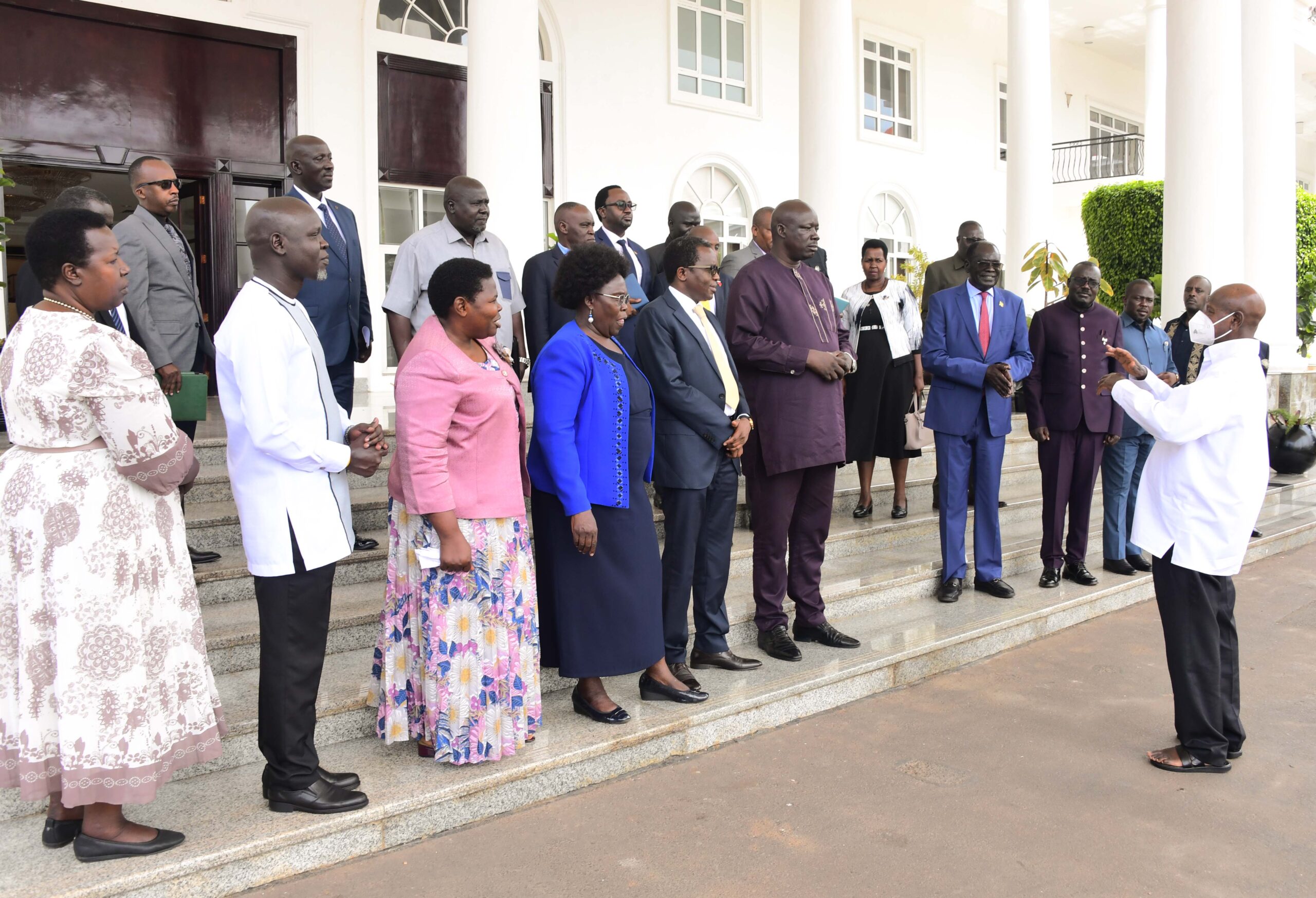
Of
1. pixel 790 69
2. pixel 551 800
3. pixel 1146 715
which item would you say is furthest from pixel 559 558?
pixel 790 69

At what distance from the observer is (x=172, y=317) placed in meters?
4.73

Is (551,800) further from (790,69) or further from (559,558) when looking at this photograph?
(790,69)

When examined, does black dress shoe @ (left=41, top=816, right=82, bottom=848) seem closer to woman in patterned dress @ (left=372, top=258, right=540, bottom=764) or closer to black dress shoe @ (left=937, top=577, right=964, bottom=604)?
woman in patterned dress @ (left=372, top=258, right=540, bottom=764)

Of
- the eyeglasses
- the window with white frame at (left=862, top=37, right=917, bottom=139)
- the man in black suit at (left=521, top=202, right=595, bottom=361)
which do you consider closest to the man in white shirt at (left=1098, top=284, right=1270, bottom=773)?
the man in black suit at (left=521, top=202, right=595, bottom=361)

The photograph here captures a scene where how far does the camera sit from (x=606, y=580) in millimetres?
4039

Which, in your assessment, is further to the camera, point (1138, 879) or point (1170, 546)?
point (1170, 546)

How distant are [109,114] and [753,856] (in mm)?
8616

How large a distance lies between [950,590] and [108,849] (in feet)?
15.4

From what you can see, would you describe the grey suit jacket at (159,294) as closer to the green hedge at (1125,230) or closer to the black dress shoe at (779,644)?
the black dress shoe at (779,644)

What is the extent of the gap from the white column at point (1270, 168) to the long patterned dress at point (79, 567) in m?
13.2

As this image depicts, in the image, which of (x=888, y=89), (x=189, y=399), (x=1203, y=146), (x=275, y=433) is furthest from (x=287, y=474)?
(x=888, y=89)

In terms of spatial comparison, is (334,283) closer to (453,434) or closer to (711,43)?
(453,434)

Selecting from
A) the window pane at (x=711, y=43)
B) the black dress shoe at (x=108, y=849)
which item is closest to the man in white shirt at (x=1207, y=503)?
the black dress shoe at (x=108, y=849)

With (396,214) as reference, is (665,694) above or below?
below
